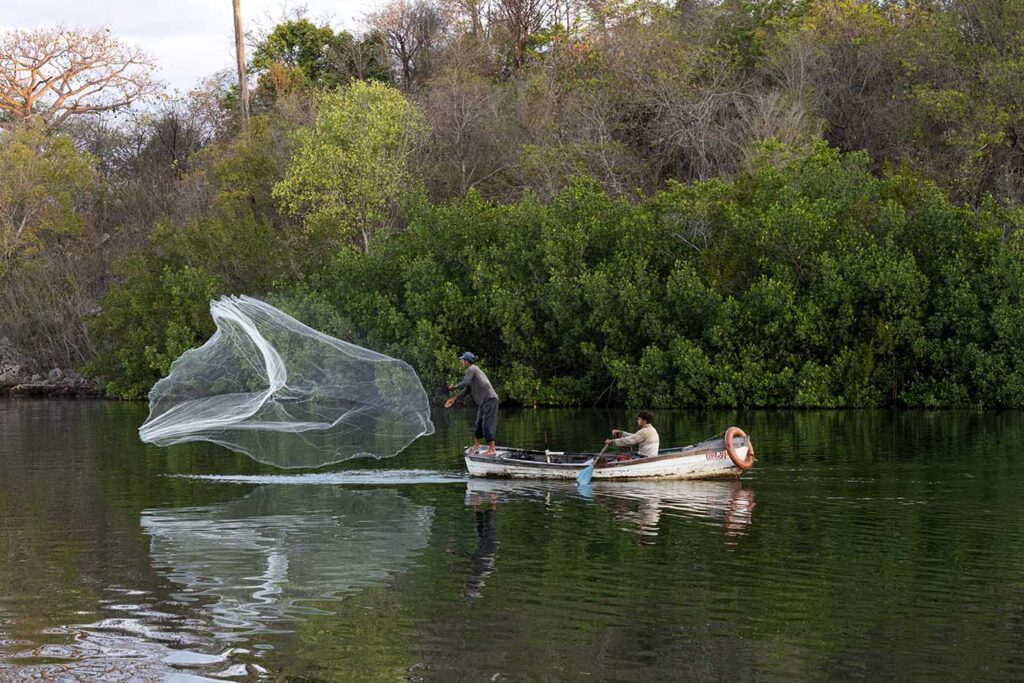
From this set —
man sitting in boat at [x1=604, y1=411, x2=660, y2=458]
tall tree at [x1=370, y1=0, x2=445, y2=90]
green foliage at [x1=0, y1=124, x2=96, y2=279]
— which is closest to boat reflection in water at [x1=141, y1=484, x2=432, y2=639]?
man sitting in boat at [x1=604, y1=411, x2=660, y2=458]

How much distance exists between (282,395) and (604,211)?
30.1 meters

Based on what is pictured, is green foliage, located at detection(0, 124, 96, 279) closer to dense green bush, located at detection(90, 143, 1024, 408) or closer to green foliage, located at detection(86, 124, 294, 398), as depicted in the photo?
green foliage, located at detection(86, 124, 294, 398)

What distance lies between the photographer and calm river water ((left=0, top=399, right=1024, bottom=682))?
13469 mm

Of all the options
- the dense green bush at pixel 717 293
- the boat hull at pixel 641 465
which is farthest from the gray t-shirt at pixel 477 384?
the dense green bush at pixel 717 293

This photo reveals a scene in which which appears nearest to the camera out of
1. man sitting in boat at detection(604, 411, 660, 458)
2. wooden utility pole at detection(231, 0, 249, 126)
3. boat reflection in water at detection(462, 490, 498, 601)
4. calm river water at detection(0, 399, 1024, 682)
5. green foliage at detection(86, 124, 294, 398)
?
calm river water at detection(0, 399, 1024, 682)

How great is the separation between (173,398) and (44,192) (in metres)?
50.8

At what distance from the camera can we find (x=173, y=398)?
24797 millimetres

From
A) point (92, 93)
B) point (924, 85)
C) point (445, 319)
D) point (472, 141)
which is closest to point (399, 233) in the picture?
point (445, 319)

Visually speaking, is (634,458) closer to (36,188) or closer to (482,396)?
(482,396)

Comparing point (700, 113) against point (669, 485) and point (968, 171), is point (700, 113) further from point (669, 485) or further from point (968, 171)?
point (669, 485)

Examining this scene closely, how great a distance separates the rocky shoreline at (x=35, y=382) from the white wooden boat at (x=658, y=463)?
41453mm

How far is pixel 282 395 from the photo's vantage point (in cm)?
2509

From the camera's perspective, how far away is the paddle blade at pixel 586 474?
26594 mm

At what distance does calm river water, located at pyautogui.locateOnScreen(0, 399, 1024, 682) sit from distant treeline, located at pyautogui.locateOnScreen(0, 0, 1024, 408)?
18.0m
